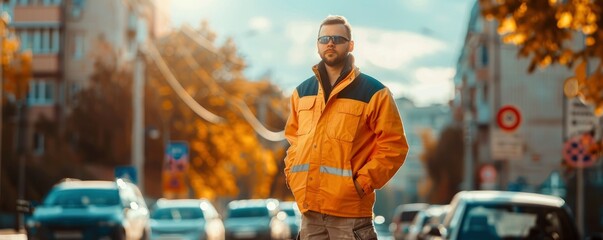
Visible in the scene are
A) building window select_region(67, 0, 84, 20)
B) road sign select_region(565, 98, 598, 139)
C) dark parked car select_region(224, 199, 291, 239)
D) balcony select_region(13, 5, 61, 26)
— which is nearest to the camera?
road sign select_region(565, 98, 598, 139)

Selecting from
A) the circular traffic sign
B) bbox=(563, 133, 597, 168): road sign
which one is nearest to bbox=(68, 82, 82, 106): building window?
the circular traffic sign

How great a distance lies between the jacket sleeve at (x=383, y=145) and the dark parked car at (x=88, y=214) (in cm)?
1759

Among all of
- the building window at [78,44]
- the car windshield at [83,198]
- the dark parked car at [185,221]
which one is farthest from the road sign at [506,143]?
the building window at [78,44]

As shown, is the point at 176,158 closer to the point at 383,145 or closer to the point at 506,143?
the point at 506,143

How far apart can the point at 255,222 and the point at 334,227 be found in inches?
1455

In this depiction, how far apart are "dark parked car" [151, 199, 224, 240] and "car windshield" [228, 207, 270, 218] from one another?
6529mm

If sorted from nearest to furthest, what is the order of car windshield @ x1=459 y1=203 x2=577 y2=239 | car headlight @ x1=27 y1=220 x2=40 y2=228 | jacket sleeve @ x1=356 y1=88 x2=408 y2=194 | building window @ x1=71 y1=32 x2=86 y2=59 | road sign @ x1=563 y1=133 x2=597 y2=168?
1. jacket sleeve @ x1=356 y1=88 x2=408 y2=194
2. car windshield @ x1=459 y1=203 x2=577 y2=239
3. road sign @ x1=563 y1=133 x2=597 y2=168
4. car headlight @ x1=27 y1=220 x2=40 y2=228
5. building window @ x1=71 y1=32 x2=86 y2=59

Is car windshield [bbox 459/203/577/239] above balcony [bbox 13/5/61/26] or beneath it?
beneath

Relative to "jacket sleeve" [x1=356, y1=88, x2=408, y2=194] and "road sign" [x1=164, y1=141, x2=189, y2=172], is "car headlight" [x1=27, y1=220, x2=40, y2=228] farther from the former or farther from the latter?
"road sign" [x1=164, y1=141, x2=189, y2=172]

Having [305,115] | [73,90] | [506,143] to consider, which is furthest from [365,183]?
[73,90]

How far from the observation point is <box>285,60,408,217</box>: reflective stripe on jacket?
8234 mm

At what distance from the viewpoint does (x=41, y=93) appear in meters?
79.2

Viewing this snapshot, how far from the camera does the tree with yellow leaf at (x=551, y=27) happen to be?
12633 mm

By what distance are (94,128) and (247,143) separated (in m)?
7.33
